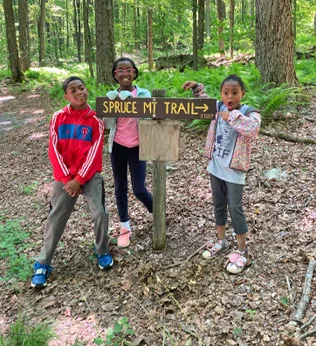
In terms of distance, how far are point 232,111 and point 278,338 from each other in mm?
1831

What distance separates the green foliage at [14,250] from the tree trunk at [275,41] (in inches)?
211

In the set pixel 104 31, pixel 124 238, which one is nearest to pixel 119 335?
pixel 124 238

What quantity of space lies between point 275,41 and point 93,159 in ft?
15.8

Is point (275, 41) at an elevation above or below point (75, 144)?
above

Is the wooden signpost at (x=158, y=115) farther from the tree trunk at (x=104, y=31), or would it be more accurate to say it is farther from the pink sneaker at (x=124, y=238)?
the tree trunk at (x=104, y=31)

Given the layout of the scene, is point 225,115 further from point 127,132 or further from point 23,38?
point 23,38

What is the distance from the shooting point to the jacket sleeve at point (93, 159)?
10.6ft

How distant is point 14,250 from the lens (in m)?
4.09

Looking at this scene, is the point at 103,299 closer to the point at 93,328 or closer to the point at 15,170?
the point at 93,328

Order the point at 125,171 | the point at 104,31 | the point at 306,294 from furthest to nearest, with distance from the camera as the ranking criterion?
the point at 104,31 → the point at 125,171 → the point at 306,294

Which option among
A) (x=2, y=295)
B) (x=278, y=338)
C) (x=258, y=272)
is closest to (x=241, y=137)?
(x=258, y=272)

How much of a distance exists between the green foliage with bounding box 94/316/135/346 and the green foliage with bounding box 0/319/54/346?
1.41 ft

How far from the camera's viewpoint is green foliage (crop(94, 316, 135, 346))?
2.63 metres

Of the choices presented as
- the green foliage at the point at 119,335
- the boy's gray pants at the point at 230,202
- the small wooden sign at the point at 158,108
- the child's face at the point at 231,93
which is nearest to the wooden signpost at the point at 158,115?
the small wooden sign at the point at 158,108
